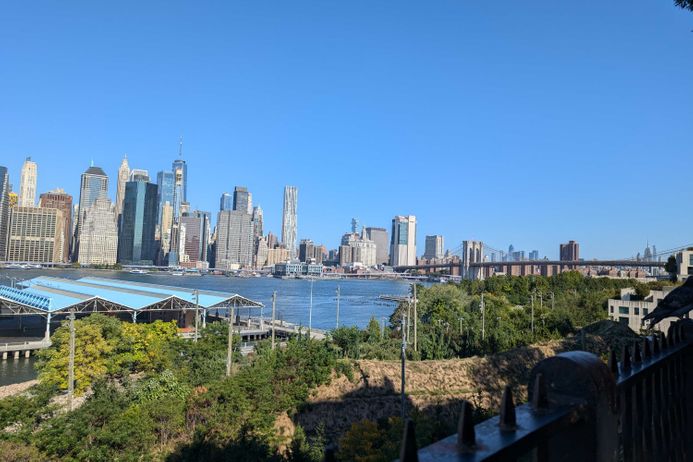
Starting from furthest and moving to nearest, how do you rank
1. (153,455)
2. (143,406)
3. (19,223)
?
(19,223)
(143,406)
(153,455)

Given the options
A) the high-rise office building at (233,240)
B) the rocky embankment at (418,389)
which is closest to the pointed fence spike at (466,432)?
the rocky embankment at (418,389)

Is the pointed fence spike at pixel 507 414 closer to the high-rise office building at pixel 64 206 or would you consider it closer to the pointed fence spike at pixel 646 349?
the pointed fence spike at pixel 646 349

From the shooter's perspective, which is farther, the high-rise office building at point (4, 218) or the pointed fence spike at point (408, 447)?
the high-rise office building at point (4, 218)

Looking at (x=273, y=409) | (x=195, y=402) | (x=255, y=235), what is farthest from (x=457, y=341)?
(x=255, y=235)

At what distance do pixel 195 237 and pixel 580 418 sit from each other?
19198 cm

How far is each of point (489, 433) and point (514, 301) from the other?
48.0m

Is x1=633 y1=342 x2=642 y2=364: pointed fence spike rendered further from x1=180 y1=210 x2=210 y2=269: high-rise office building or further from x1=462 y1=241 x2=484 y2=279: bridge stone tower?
x1=180 y1=210 x2=210 y2=269: high-rise office building

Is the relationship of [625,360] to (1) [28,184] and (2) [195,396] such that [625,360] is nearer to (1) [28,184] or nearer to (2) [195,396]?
(2) [195,396]

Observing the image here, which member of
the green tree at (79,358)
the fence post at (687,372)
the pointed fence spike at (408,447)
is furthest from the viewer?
the green tree at (79,358)

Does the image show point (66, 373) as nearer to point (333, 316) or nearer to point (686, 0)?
point (686, 0)

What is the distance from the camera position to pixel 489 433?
3.38 ft

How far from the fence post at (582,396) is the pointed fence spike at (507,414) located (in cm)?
15

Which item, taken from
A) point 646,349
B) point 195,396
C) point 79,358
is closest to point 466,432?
point 646,349

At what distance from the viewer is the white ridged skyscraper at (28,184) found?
16175 centimetres
